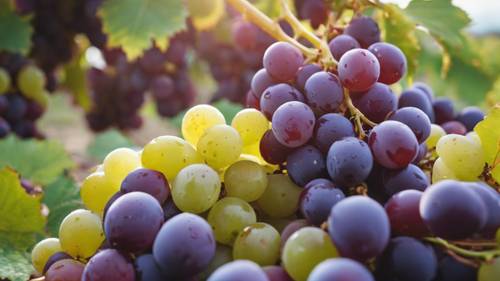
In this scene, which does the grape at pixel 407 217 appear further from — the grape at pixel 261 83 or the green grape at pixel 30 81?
the green grape at pixel 30 81

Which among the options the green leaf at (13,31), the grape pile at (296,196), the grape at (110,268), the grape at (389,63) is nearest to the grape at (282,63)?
the grape pile at (296,196)

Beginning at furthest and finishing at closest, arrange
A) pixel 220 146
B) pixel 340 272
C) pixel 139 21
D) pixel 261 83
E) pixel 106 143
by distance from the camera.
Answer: pixel 106 143 < pixel 139 21 < pixel 261 83 < pixel 220 146 < pixel 340 272

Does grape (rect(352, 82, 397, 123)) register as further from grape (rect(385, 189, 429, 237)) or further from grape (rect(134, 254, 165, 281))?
grape (rect(134, 254, 165, 281))

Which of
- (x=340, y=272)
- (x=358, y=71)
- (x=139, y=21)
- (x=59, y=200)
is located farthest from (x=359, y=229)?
(x=139, y=21)

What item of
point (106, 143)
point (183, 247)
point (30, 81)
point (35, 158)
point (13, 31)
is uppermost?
point (183, 247)

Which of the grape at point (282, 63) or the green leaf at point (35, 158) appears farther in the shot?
the green leaf at point (35, 158)

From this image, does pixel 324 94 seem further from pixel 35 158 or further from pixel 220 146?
pixel 35 158

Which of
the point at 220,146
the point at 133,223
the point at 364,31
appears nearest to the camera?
the point at 133,223
